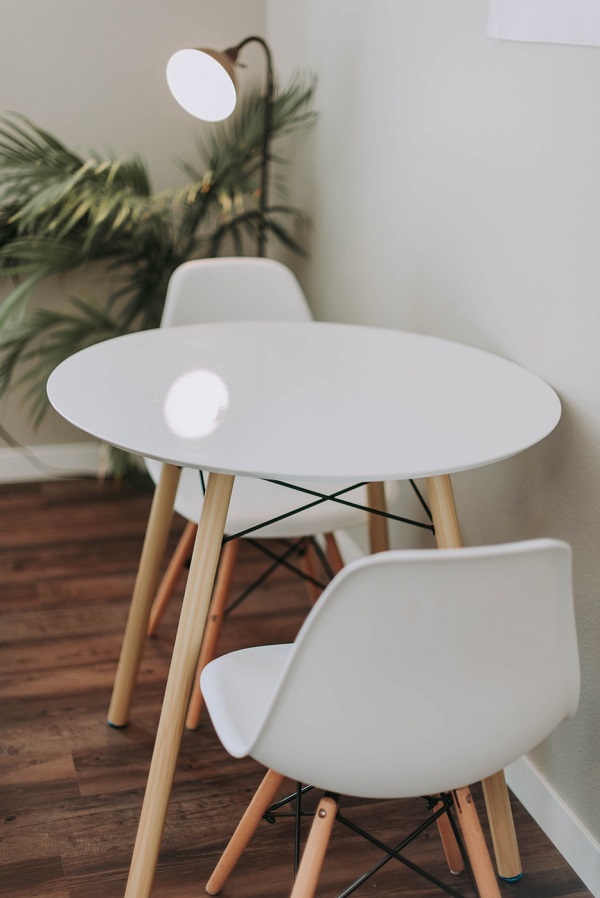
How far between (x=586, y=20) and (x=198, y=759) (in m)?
1.50

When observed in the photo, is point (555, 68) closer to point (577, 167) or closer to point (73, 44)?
point (577, 167)


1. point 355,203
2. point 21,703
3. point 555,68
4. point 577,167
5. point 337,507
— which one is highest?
point 555,68

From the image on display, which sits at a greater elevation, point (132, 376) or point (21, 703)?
point (132, 376)

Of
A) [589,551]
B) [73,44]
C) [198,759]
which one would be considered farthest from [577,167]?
[73,44]

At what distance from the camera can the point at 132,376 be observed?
1623 mm

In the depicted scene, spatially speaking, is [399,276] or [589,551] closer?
[589,551]

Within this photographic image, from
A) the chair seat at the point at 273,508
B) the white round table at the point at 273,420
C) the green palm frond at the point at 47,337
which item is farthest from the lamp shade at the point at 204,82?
the chair seat at the point at 273,508

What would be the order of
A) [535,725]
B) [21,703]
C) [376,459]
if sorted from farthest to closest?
[21,703] < [376,459] < [535,725]

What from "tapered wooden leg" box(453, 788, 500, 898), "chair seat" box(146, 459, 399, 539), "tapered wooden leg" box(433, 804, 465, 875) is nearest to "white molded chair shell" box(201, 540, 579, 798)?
"tapered wooden leg" box(453, 788, 500, 898)

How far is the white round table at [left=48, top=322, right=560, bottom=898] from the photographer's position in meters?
1.30

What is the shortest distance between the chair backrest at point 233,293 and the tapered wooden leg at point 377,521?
1.68 feet

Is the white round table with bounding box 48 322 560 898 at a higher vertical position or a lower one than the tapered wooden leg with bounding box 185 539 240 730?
higher

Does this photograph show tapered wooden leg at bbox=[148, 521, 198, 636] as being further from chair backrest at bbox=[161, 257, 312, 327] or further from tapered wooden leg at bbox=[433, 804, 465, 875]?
tapered wooden leg at bbox=[433, 804, 465, 875]

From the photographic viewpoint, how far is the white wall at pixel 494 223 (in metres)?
1.56
